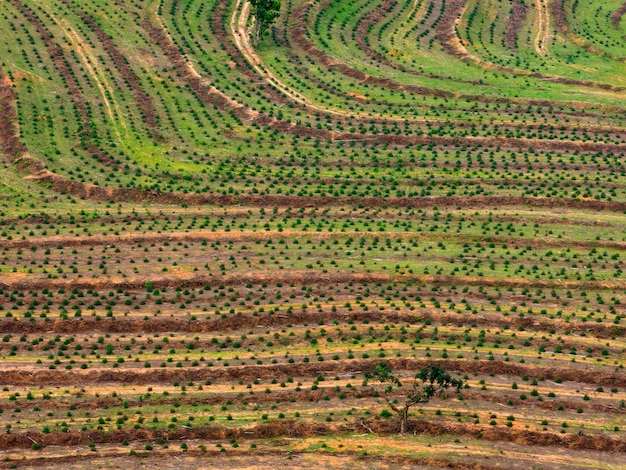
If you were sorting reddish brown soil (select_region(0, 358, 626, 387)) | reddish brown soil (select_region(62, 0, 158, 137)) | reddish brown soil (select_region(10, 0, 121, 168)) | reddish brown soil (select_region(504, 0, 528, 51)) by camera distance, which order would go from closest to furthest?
reddish brown soil (select_region(0, 358, 626, 387)) → reddish brown soil (select_region(10, 0, 121, 168)) → reddish brown soil (select_region(62, 0, 158, 137)) → reddish brown soil (select_region(504, 0, 528, 51))

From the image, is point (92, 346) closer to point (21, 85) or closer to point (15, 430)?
point (15, 430)

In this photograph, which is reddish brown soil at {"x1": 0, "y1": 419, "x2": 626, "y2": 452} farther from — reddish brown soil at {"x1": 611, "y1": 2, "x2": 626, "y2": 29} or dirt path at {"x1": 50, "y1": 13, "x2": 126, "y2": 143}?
reddish brown soil at {"x1": 611, "y1": 2, "x2": 626, "y2": 29}

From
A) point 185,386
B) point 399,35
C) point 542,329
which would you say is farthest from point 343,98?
point 185,386

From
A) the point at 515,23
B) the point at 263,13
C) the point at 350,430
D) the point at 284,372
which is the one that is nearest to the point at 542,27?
the point at 515,23

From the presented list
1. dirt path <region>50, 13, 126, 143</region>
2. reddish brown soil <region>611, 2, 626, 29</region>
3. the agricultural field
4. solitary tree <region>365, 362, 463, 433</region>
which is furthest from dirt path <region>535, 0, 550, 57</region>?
solitary tree <region>365, 362, 463, 433</region>

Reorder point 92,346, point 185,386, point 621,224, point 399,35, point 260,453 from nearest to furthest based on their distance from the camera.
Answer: point 260,453, point 185,386, point 92,346, point 621,224, point 399,35

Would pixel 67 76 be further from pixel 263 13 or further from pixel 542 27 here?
pixel 542 27
